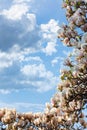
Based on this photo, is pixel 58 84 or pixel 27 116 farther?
pixel 27 116

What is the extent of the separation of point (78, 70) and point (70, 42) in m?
1.79

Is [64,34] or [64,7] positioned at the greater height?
[64,7]

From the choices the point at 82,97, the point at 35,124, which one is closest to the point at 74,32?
the point at 82,97

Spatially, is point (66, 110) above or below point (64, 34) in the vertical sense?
below

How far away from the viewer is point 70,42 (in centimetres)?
1986

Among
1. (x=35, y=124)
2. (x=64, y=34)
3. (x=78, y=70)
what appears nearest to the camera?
(x=78, y=70)

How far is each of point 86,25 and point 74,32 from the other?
2.55 ft

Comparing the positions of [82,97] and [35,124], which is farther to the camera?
[35,124]

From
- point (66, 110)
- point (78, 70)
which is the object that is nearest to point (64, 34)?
point (78, 70)

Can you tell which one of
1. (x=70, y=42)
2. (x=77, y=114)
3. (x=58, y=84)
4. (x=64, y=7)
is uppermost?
(x=64, y=7)

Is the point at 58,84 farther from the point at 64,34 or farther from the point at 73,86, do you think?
the point at 64,34

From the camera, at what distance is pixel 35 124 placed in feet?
95.3

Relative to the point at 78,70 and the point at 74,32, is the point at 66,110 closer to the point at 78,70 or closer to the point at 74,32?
the point at 78,70

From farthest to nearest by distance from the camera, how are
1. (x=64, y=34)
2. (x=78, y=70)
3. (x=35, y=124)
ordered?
1. (x=35, y=124)
2. (x=64, y=34)
3. (x=78, y=70)
